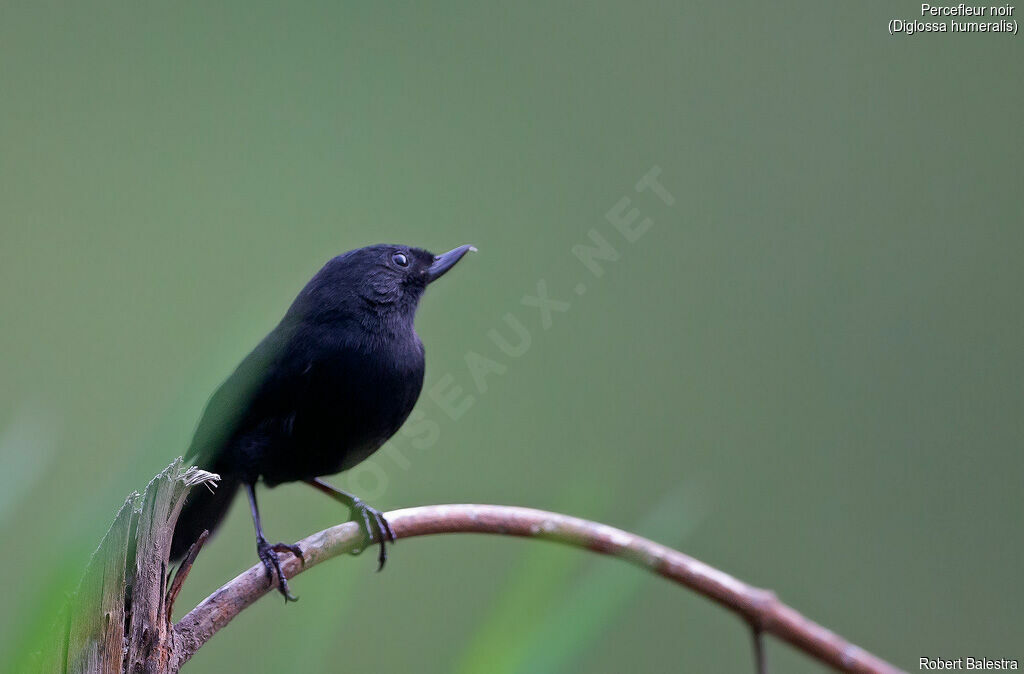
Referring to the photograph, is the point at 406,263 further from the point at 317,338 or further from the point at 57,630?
the point at 57,630

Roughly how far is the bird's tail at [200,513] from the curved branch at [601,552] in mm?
385

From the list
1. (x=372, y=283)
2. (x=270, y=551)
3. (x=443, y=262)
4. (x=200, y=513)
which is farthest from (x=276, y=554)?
(x=443, y=262)

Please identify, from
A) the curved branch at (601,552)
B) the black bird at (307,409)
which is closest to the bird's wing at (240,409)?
the black bird at (307,409)

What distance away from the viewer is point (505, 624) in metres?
1.23

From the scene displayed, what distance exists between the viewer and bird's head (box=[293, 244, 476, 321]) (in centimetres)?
200

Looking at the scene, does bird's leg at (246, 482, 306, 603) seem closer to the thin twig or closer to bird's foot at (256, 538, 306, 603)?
bird's foot at (256, 538, 306, 603)

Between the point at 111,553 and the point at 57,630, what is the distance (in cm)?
11

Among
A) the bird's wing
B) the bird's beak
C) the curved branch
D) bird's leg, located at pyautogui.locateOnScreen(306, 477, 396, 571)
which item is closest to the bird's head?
the bird's beak

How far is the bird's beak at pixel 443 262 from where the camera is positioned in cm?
225

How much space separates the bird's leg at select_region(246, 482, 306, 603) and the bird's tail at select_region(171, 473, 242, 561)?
50 millimetres

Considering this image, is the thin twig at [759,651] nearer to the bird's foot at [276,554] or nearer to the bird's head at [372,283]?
the bird's foot at [276,554]

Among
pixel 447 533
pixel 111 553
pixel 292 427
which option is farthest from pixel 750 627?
pixel 292 427

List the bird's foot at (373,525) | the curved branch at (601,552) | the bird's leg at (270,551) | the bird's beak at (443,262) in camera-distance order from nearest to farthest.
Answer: the curved branch at (601,552), the bird's leg at (270,551), the bird's foot at (373,525), the bird's beak at (443,262)

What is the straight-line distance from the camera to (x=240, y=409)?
6.06ft
